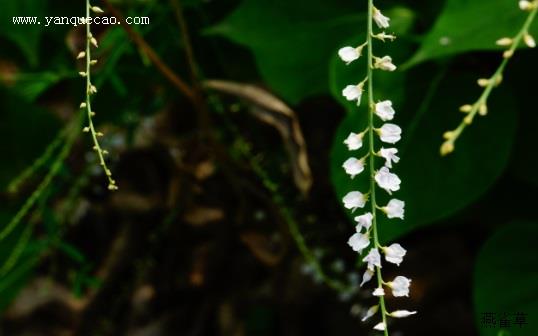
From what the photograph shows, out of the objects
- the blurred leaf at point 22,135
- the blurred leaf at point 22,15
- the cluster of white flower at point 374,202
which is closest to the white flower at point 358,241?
the cluster of white flower at point 374,202

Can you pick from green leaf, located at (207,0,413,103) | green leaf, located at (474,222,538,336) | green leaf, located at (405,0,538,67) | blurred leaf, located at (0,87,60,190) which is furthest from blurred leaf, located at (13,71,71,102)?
green leaf, located at (474,222,538,336)

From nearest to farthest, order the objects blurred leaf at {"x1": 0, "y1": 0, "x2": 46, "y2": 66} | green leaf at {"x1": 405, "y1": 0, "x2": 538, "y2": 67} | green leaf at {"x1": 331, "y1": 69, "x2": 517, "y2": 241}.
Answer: green leaf at {"x1": 405, "y1": 0, "x2": 538, "y2": 67} < green leaf at {"x1": 331, "y1": 69, "x2": 517, "y2": 241} < blurred leaf at {"x1": 0, "y1": 0, "x2": 46, "y2": 66}

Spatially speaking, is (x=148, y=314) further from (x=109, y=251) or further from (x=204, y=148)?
(x=204, y=148)

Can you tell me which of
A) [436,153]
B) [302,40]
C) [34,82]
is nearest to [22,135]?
[34,82]

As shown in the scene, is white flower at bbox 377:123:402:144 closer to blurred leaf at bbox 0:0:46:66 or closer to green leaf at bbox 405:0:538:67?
green leaf at bbox 405:0:538:67

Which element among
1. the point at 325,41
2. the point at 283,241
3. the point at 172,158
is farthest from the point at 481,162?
the point at 172,158

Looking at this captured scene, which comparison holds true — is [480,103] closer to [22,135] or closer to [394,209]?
[394,209]

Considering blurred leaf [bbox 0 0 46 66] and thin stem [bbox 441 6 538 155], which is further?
blurred leaf [bbox 0 0 46 66]
